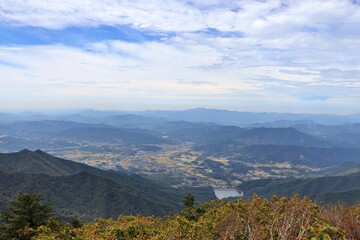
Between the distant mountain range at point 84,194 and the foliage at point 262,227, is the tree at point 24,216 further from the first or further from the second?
the distant mountain range at point 84,194

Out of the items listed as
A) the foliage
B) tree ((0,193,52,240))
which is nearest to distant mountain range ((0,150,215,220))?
tree ((0,193,52,240))

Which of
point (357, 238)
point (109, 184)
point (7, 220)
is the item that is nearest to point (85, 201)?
point (109, 184)

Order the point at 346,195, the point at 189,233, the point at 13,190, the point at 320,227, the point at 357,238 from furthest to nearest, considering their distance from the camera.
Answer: the point at 346,195 → the point at 13,190 → the point at 189,233 → the point at 357,238 → the point at 320,227

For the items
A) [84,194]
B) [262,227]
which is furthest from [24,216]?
[84,194]

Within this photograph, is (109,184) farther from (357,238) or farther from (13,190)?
(357,238)

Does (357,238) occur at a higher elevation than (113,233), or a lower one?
higher

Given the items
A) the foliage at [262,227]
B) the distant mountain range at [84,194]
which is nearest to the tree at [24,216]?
the foliage at [262,227]

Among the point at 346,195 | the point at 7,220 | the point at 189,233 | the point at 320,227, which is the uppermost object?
the point at 320,227

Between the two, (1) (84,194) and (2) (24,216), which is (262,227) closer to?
(2) (24,216)

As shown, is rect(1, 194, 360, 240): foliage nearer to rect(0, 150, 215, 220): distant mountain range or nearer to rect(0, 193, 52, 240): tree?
rect(0, 193, 52, 240): tree
